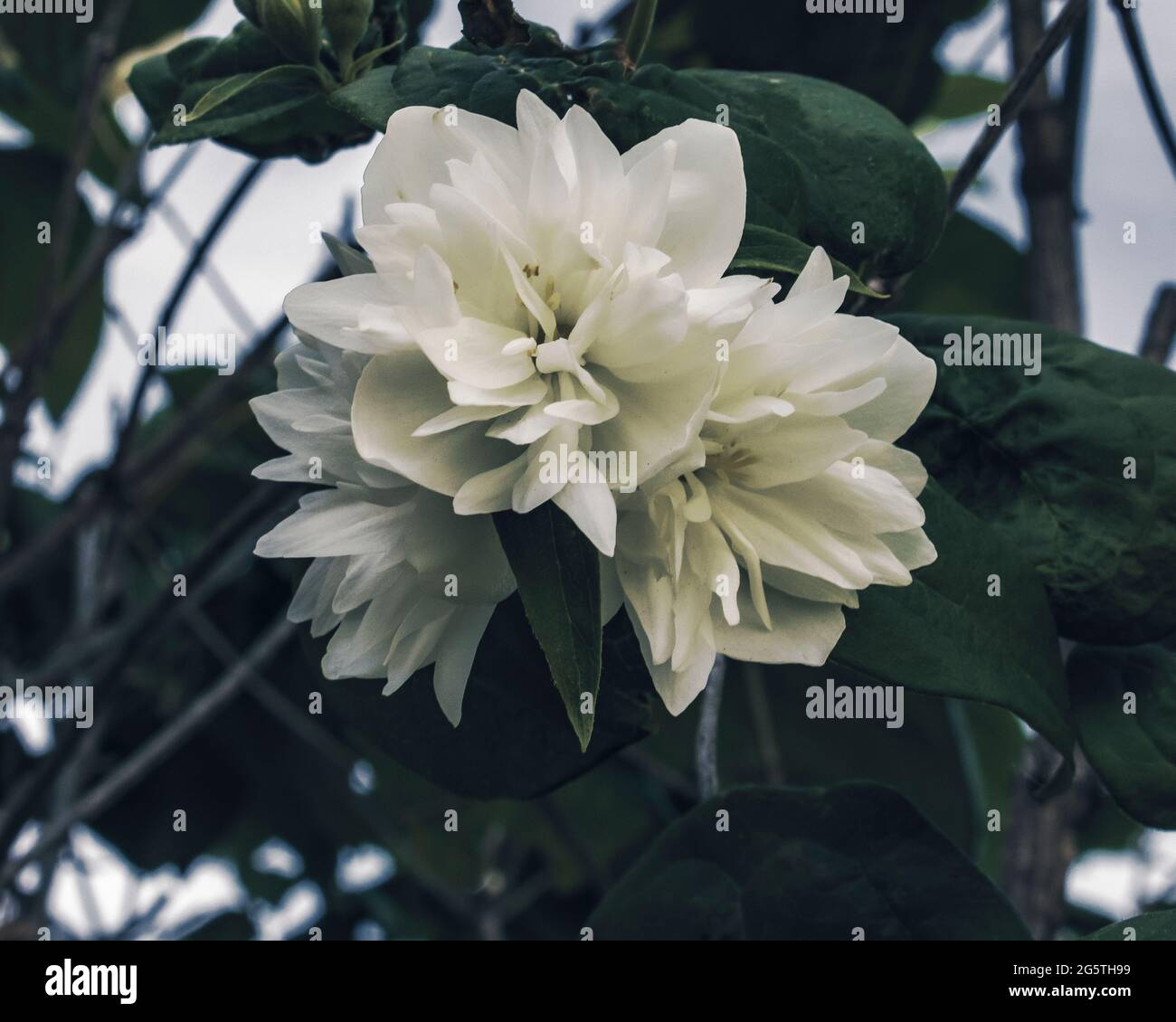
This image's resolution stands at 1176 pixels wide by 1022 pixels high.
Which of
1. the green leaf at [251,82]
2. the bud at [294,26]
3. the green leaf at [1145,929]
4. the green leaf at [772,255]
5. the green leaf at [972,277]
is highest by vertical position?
the green leaf at [972,277]

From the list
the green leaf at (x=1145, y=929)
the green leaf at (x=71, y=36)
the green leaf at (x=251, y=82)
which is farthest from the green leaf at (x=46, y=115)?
the green leaf at (x=1145, y=929)

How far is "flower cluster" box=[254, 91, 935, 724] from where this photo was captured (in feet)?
1.12

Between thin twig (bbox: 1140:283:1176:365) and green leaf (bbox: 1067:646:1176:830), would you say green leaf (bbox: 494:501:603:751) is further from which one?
thin twig (bbox: 1140:283:1176:365)

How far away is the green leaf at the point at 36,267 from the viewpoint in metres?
1.05

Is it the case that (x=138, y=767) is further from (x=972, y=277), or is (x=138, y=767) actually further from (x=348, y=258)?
(x=972, y=277)

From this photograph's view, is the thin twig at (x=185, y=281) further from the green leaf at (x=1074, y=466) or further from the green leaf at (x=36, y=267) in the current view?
the green leaf at (x=1074, y=466)

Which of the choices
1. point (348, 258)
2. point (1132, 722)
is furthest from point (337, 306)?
point (1132, 722)

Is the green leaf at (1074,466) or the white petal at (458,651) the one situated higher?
the green leaf at (1074,466)

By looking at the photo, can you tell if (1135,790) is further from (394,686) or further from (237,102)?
(237,102)

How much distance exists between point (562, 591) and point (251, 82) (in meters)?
0.21

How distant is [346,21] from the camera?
45 cm

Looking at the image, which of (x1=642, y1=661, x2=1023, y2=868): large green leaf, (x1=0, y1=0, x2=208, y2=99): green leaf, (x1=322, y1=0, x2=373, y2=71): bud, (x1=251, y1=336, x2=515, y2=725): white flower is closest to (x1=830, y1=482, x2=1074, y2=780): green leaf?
(x1=251, y1=336, x2=515, y2=725): white flower

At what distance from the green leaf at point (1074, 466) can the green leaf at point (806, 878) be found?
4.6 inches
